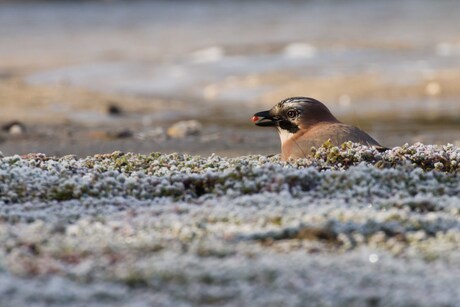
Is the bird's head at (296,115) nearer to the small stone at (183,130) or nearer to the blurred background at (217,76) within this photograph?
the blurred background at (217,76)

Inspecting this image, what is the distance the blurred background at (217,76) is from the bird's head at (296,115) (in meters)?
2.84

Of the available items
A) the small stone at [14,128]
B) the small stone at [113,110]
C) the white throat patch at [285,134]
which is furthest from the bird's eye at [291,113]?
the small stone at [113,110]

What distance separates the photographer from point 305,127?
30.8ft

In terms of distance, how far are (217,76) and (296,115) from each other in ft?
40.3

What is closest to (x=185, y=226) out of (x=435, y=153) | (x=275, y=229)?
(x=275, y=229)

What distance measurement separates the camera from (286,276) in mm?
5285

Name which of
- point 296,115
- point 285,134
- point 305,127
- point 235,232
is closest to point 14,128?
point 285,134

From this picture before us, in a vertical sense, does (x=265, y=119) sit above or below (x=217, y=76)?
below

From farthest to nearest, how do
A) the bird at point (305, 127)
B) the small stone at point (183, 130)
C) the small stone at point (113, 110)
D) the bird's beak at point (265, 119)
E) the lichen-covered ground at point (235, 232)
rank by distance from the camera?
the small stone at point (113, 110) → the small stone at point (183, 130) → the bird's beak at point (265, 119) → the bird at point (305, 127) → the lichen-covered ground at point (235, 232)

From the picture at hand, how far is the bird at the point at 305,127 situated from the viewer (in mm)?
8789

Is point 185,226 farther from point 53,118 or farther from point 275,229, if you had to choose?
point 53,118

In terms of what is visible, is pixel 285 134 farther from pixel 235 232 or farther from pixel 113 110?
pixel 113 110

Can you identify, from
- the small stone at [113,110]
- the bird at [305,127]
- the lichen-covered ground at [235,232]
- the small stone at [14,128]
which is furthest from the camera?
the small stone at [113,110]

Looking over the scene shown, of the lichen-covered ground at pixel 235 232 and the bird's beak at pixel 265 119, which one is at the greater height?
the bird's beak at pixel 265 119
